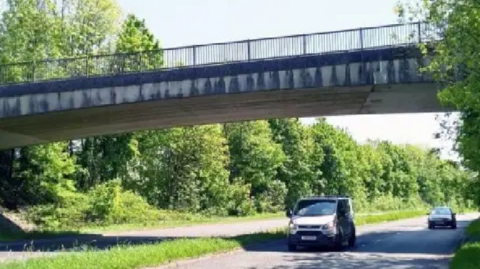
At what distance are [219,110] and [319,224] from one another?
10310mm

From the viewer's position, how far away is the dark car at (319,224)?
2183 cm

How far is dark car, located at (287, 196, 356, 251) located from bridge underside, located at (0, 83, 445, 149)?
15.3 feet

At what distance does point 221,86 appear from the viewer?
25.8m

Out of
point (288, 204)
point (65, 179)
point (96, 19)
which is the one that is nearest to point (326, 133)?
point (288, 204)

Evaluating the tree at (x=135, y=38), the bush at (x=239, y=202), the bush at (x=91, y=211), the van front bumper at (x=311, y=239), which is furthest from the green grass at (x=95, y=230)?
the van front bumper at (x=311, y=239)

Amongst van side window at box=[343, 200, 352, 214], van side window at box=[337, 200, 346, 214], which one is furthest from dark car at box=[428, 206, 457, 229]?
van side window at box=[337, 200, 346, 214]

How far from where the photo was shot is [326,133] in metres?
91.4

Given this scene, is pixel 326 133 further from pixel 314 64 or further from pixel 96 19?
pixel 314 64

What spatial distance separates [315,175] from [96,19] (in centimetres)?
3875

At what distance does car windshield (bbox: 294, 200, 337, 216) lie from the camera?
74.9 feet

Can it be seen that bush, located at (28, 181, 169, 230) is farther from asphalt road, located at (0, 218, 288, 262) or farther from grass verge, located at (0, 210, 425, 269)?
grass verge, located at (0, 210, 425, 269)

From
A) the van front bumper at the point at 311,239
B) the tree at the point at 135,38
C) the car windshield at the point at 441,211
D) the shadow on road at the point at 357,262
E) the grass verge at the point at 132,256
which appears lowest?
the car windshield at the point at 441,211

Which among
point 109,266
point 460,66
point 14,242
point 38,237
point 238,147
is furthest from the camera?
point 238,147

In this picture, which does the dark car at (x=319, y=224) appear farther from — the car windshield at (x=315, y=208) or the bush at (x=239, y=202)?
the bush at (x=239, y=202)
